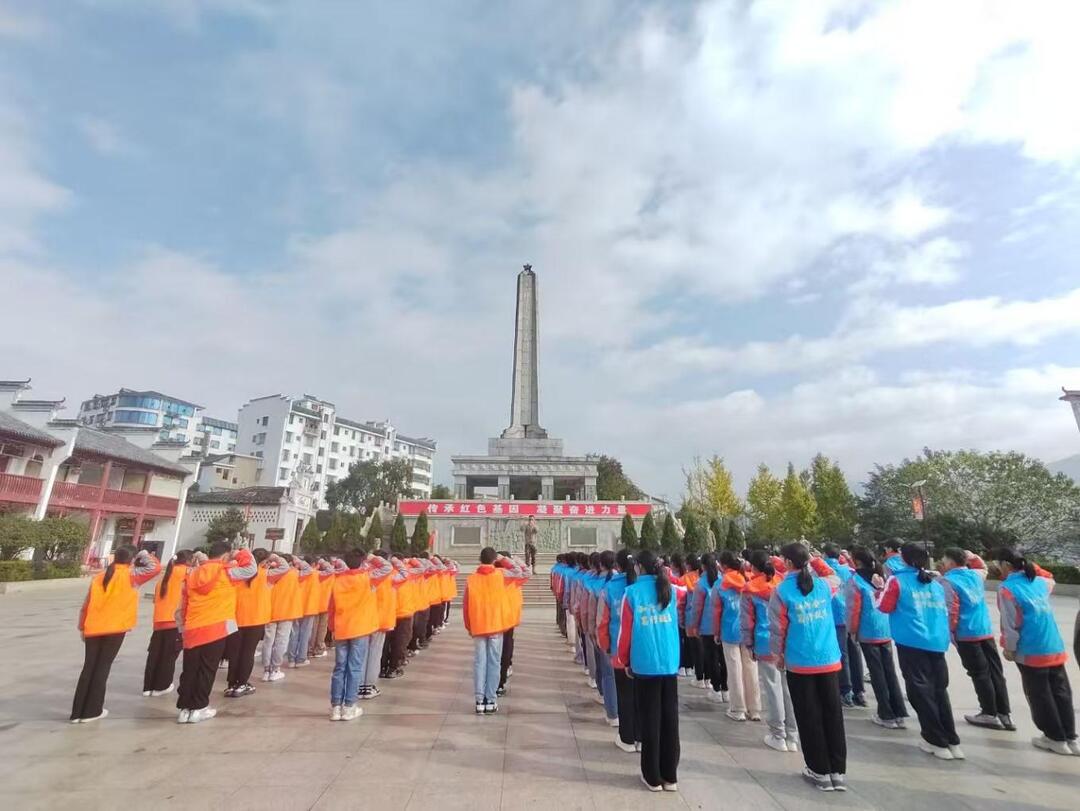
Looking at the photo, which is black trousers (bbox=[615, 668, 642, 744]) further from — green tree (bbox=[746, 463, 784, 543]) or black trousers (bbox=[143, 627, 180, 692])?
green tree (bbox=[746, 463, 784, 543])

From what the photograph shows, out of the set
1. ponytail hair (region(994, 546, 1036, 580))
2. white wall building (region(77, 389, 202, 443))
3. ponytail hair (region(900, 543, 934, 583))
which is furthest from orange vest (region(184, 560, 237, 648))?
white wall building (region(77, 389, 202, 443))

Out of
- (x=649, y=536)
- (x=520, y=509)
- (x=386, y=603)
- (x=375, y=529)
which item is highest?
(x=520, y=509)

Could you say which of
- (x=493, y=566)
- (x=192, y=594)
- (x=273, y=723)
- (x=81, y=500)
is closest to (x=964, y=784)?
(x=493, y=566)

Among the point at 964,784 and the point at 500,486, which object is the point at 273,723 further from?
the point at 500,486

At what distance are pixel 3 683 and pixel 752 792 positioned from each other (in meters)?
8.13

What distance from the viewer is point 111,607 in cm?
514

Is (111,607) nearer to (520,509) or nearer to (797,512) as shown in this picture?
(520,509)

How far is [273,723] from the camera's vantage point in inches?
191

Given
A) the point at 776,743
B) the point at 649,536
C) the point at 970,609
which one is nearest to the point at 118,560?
the point at 776,743

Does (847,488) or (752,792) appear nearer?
(752,792)

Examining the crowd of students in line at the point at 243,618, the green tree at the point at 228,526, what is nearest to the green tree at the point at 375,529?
the green tree at the point at 228,526

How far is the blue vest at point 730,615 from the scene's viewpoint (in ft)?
16.8

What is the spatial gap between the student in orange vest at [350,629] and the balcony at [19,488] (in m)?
22.0

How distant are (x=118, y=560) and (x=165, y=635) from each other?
1.18 meters
